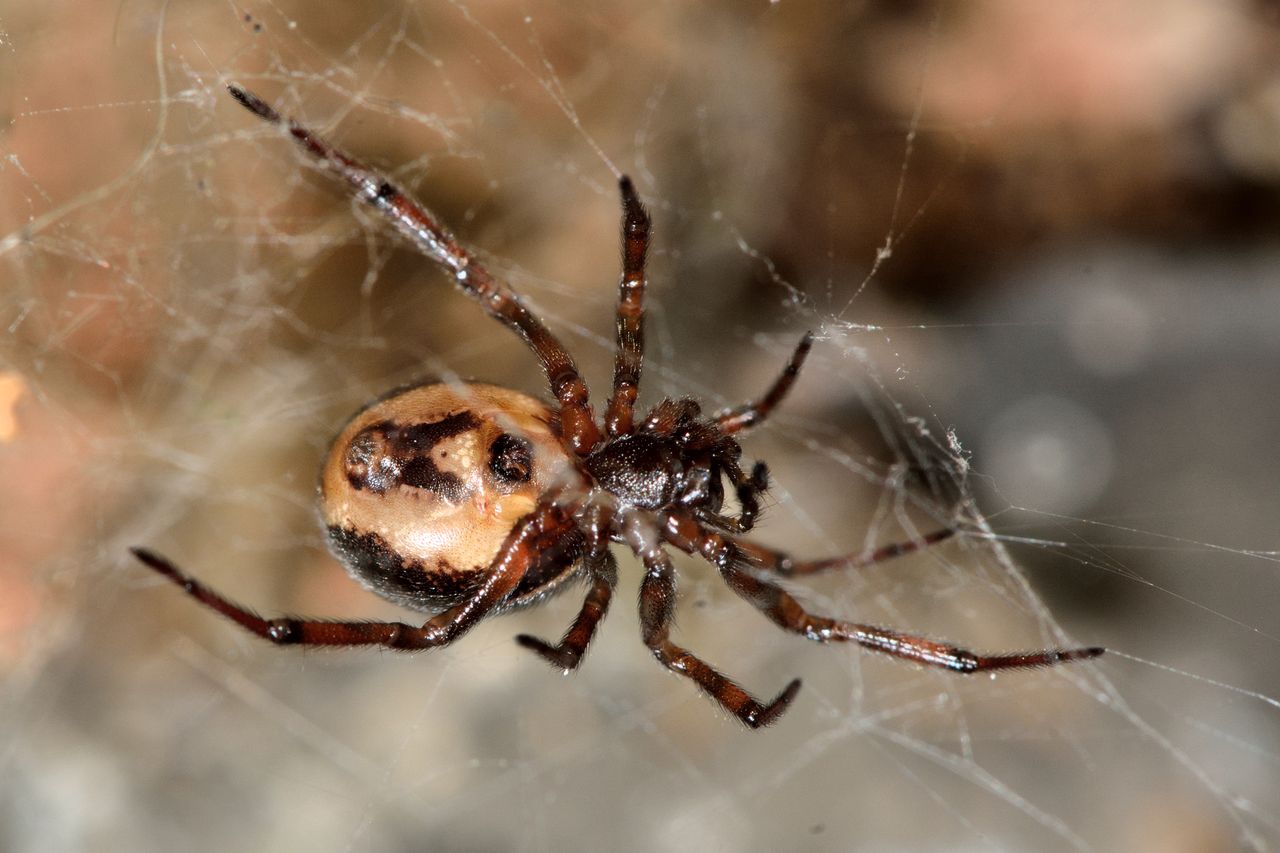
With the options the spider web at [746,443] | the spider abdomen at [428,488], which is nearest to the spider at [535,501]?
the spider abdomen at [428,488]

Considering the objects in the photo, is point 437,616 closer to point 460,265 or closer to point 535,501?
point 535,501

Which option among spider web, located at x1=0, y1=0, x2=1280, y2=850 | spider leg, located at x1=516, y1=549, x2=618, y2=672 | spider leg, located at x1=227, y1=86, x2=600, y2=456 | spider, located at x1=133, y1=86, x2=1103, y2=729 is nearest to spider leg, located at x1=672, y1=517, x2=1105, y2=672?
spider, located at x1=133, y1=86, x2=1103, y2=729

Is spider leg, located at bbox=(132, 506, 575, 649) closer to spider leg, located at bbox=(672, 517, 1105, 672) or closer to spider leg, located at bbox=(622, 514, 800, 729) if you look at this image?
spider leg, located at bbox=(622, 514, 800, 729)

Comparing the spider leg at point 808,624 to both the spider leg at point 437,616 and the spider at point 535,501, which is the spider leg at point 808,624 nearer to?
the spider at point 535,501

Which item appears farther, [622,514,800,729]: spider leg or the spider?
[622,514,800,729]: spider leg

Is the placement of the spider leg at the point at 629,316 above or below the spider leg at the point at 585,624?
above

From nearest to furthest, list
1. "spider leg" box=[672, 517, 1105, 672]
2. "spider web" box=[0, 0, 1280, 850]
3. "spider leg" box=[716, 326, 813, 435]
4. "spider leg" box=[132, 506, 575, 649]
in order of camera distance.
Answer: "spider leg" box=[132, 506, 575, 649]
"spider leg" box=[672, 517, 1105, 672]
"spider leg" box=[716, 326, 813, 435]
"spider web" box=[0, 0, 1280, 850]

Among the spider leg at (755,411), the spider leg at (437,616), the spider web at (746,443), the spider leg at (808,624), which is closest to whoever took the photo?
the spider leg at (437,616)
